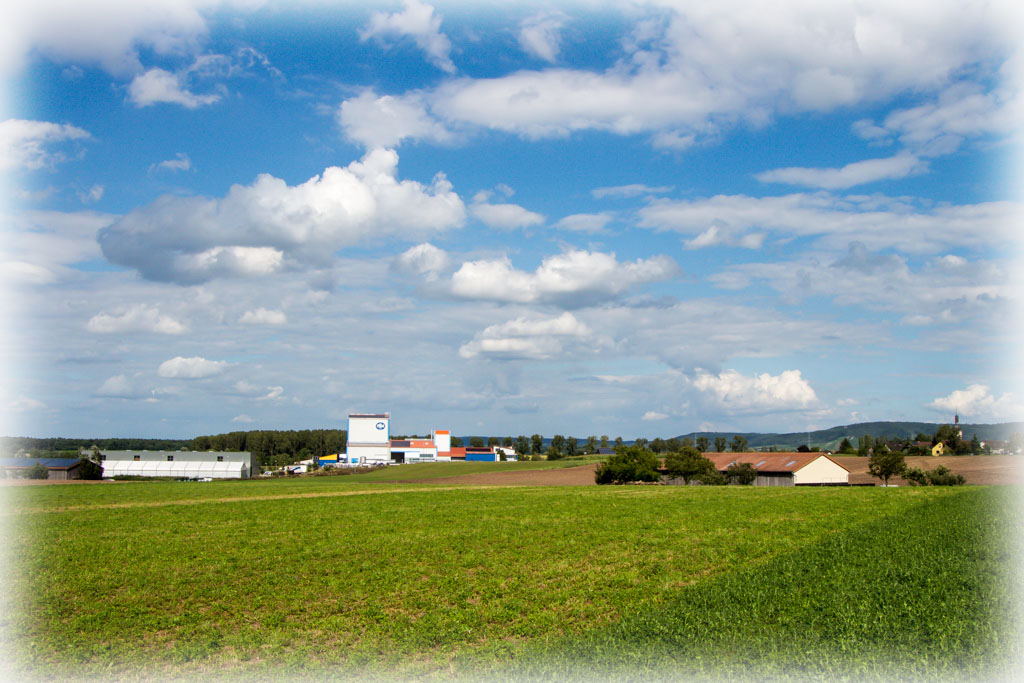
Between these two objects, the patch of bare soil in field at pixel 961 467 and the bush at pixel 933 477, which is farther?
the patch of bare soil in field at pixel 961 467

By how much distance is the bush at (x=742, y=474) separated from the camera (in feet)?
303

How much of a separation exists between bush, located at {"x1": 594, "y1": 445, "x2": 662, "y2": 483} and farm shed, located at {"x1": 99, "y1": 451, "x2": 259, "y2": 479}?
88.7 m

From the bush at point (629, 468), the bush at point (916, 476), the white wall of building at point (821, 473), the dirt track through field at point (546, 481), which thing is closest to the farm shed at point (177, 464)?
the dirt track through field at point (546, 481)

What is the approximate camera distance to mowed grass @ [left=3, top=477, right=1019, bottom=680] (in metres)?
11.7

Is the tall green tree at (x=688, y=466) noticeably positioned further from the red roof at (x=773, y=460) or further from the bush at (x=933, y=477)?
the bush at (x=933, y=477)

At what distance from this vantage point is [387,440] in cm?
19638

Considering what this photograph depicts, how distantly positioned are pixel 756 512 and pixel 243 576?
23.1 meters

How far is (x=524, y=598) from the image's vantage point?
1625cm

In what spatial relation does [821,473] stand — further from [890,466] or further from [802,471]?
[890,466]

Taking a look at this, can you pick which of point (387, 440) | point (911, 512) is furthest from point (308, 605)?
point (387, 440)

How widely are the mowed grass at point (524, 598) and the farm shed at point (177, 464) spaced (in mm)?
119199

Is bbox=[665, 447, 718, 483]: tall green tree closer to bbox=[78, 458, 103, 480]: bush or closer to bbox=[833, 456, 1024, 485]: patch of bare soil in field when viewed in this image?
bbox=[833, 456, 1024, 485]: patch of bare soil in field

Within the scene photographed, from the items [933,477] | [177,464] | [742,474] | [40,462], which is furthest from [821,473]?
[177,464]

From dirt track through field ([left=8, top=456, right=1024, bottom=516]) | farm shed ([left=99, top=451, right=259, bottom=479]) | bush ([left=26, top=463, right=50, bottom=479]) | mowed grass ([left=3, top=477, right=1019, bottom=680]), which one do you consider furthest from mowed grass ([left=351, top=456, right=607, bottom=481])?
mowed grass ([left=3, top=477, right=1019, bottom=680])
